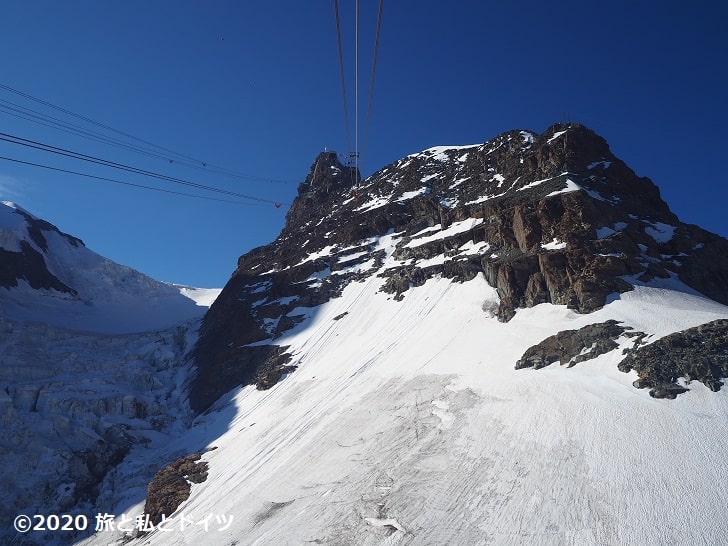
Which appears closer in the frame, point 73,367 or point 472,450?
point 472,450

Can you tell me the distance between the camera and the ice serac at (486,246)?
3678 cm

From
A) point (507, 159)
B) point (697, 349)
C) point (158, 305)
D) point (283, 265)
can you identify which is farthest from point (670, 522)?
point (158, 305)

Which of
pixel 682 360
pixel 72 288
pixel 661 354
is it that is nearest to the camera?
pixel 682 360

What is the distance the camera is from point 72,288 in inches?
3027

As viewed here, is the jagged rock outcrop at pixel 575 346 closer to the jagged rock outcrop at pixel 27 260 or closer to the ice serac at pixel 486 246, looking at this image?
the ice serac at pixel 486 246

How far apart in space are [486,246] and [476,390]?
23729 millimetres

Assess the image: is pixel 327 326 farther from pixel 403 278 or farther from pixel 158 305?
pixel 158 305

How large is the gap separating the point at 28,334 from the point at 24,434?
1956 cm

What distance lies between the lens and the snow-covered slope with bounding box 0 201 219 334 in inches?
2586

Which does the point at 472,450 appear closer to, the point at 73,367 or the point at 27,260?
the point at 73,367

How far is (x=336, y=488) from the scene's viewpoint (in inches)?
911

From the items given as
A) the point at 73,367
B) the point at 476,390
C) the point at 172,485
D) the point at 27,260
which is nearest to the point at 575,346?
the point at 476,390

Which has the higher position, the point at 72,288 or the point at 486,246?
the point at 72,288

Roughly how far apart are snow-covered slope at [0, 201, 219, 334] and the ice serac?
1500 cm
